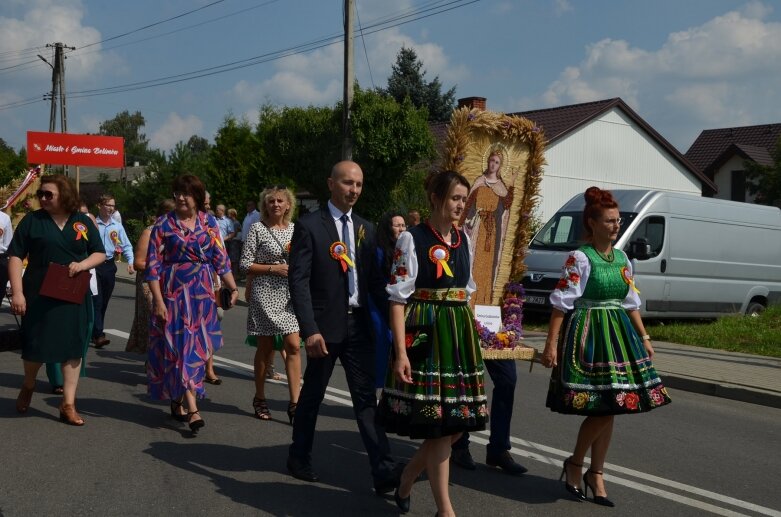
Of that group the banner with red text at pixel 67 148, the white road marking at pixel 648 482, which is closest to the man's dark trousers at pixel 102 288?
the white road marking at pixel 648 482

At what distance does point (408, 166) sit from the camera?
2289 centimetres

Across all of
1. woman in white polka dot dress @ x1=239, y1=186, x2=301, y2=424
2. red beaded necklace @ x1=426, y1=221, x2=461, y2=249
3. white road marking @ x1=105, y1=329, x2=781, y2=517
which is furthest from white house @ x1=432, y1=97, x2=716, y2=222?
red beaded necklace @ x1=426, y1=221, x2=461, y2=249

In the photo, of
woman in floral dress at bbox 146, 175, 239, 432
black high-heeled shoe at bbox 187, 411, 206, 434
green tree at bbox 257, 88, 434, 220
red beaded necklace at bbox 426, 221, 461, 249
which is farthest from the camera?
green tree at bbox 257, 88, 434, 220

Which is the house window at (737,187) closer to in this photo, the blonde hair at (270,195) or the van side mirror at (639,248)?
the van side mirror at (639,248)

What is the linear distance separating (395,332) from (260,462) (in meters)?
1.88

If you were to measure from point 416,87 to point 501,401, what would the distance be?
151 ft

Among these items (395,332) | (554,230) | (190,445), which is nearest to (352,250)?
(395,332)

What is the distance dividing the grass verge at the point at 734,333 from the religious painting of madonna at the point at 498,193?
7.49 m

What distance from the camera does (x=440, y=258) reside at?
448 centimetres

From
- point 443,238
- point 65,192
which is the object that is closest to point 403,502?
point 443,238

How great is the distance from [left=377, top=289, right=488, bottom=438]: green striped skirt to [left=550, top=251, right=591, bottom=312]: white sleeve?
2.21 feet

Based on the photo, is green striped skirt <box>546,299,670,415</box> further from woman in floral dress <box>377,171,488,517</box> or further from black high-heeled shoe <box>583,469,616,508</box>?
woman in floral dress <box>377,171,488,517</box>

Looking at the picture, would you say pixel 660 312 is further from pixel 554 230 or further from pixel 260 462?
pixel 260 462

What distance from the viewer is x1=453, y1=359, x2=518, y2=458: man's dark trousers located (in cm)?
569
